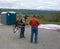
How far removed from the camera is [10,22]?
34406 millimetres

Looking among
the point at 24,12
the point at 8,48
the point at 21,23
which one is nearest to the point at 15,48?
the point at 8,48

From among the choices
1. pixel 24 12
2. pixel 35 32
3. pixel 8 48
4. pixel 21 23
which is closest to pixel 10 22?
pixel 24 12

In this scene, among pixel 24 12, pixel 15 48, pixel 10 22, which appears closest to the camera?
pixel 15 48

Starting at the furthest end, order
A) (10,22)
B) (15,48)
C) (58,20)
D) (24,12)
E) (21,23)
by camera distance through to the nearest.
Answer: (58,20)
(24,12)
(10,22)
(21,23)
(15,48)

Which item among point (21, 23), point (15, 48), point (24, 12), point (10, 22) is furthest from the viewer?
point (24, 12)

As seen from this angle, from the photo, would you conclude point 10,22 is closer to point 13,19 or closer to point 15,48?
point 13,19

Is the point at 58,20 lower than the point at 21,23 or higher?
lower

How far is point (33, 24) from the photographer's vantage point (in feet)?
51.2

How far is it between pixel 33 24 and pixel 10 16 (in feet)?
65.2

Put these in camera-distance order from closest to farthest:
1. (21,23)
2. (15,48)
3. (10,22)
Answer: (15,48) < (21,23) < (10,22)

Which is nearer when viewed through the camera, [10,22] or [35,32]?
[35,32]

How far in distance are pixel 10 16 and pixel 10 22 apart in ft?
3.86

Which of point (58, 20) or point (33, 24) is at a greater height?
point (33, 24)

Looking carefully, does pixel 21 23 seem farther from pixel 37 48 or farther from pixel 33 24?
pixel 37 48
